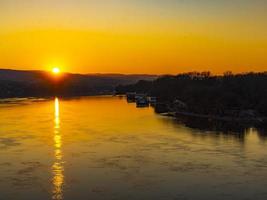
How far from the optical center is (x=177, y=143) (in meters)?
12.0

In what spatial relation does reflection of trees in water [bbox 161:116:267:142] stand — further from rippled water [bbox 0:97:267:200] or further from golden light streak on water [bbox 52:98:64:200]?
golden light streak on water [bbox 52:98:64:200]

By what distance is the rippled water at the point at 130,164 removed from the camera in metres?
7.14

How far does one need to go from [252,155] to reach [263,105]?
364 inches

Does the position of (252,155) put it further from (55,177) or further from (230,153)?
(55,177)

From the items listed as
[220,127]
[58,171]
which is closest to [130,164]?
[58,171]

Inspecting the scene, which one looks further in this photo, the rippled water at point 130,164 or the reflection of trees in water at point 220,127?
the reflection of trees in water at point 220,127

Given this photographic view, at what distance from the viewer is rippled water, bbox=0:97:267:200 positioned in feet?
23.4

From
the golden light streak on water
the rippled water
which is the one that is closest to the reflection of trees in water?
the rippled water

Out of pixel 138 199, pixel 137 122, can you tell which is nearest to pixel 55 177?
pixel 138 199

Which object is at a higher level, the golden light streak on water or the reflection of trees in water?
the reflection of trees in water

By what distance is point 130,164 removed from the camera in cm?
916

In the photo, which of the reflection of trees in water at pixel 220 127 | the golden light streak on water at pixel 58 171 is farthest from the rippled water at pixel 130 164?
the reflection of trees in water at pixel 220 127

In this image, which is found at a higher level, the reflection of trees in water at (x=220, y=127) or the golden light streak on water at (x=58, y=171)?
the reflection of trees in water at (x=220, y=127)

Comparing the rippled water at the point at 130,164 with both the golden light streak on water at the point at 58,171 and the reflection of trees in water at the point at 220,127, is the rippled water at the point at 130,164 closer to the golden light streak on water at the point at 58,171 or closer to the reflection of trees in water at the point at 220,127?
the golden light streak on water at the point at 58,171
